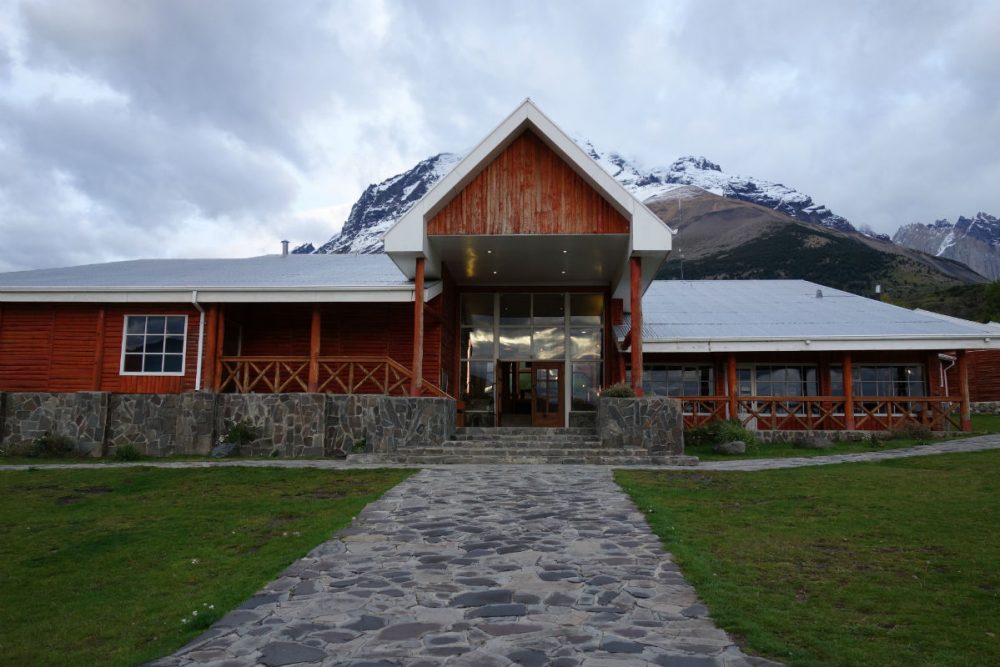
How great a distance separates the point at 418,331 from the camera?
15461mm

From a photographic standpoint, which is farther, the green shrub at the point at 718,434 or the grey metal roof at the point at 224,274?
the grey metal roof at the point at 224,274

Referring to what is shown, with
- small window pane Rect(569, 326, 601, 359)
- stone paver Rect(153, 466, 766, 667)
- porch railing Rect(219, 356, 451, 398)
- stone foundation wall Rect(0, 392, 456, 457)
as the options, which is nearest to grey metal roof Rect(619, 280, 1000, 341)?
small window pane Rect(569, 326, 601, 359)

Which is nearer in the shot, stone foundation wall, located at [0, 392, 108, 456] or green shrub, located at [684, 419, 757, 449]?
stone foundation wall, located at [0, 392, 108, 456]

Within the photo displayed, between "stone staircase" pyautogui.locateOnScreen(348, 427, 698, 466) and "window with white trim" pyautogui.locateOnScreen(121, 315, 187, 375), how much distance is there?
6.99 meters

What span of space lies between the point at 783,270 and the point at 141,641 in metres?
96.9

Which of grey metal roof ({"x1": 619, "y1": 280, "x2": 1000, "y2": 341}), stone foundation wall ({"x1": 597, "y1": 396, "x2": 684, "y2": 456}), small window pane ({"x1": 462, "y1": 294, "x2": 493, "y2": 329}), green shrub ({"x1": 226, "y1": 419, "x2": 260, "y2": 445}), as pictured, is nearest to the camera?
stone foundation wall ({"x1": 597, "y1": 396, "x2": 684, "y2": 456})

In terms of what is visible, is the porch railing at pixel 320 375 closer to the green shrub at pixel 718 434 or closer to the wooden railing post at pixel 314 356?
the wooden railing post at pixel 314 356

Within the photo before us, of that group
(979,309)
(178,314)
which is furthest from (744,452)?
(979,309)

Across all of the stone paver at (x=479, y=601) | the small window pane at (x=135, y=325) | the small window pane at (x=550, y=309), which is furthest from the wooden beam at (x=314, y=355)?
the stone paver at (x=479, y=601)

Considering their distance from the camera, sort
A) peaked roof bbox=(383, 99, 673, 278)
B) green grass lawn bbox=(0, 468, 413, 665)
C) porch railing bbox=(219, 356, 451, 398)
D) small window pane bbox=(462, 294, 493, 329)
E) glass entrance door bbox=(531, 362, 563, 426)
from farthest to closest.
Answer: small window pane bbox=(462, 294, 493, 329)
glass entrance door bbox=(531, 362, 563, 426)
porch railing bbox=(219, 356, 451, 398)
peaked roof bbox=(383, 99, 673, 278)
green grass lawn bbox=(0, 468, 413, 665)

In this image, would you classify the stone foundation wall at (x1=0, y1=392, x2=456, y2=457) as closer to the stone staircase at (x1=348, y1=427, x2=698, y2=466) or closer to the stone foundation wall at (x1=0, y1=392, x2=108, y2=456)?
the stone foundation wall at (x1=0, y1=392, x2=108, y2=456)

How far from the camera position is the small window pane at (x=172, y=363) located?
696 inches

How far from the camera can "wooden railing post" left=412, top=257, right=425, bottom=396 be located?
49.5 feet

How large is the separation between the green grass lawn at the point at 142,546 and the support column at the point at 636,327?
19.1 feet
